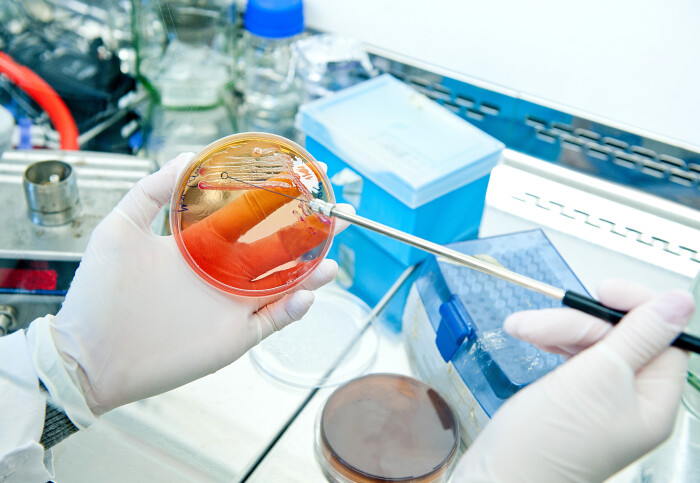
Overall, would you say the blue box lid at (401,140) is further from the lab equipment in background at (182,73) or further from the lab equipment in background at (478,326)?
the lab equipment in background at (182,73)

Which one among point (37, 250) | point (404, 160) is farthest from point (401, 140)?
point (37, 250)

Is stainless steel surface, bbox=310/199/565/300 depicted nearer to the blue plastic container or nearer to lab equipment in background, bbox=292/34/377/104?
the blue plastic container

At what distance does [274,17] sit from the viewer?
1.53m

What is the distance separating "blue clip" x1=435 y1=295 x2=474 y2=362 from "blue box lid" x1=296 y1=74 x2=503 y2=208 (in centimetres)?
26

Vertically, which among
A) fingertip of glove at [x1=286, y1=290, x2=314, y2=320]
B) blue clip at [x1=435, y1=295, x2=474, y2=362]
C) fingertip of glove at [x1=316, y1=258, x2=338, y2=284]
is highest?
fingertip of glove at [x1=316, y1=258, x2=338, y2=284]

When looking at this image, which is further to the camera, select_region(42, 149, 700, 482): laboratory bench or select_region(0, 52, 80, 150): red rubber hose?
select_region(0, 52, 80, 150): red rubber hose

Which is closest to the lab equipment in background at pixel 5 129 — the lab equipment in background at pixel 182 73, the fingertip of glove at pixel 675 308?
the lab equipment in background at pixel 182 73

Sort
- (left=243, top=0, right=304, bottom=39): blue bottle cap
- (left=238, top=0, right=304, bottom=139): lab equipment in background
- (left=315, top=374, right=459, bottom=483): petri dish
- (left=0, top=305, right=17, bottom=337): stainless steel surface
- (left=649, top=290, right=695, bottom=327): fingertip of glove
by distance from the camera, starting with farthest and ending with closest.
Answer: (left=238, top=0, right=304, bottom=139): lab equipment in background < (left=243, top=0, right=304, bottom=39): blue bottle cap < (left=0, top=305, right=17, bottom=337): stainless steel surface < (left=315, top=374, right=459, bottom=483): petri dish < (left=649, top=290, right=695, bottom=327): fingertip of glove

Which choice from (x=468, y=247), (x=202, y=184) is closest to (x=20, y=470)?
(x=202, y=184)

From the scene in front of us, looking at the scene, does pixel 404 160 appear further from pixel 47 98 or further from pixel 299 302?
pixel 47 98

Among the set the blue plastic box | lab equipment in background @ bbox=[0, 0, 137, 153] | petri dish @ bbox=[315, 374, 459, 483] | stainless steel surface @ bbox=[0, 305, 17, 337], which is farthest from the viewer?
lab equipment in background @ bbox=[0, 0, 137, 153]

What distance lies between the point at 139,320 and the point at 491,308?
609 mm

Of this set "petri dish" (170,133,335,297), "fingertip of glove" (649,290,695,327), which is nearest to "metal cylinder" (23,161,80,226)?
"petri dish" (170,133,335,297)

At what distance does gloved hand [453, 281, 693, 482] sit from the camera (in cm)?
78
